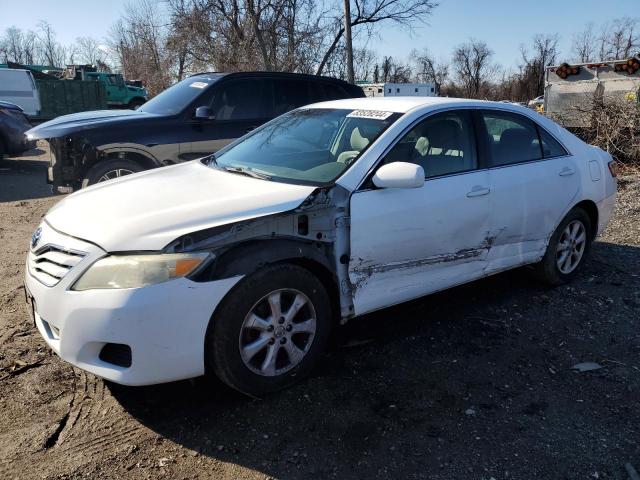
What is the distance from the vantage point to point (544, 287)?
4.72 metres

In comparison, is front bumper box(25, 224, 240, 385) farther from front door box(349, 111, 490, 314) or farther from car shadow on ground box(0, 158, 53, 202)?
car shadow on ground box(0, 158, 53, 202)

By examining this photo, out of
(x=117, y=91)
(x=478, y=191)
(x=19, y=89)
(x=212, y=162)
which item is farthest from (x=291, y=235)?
(x=117, y=91)

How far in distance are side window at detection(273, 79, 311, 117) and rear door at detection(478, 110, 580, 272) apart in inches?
146

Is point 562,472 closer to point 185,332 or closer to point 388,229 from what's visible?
point 388,229

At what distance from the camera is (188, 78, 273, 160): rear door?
6.64 meters

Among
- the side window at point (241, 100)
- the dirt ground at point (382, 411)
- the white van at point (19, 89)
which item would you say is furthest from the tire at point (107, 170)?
the white van at point (19, 89)

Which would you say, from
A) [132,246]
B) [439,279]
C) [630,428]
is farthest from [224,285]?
[630,428]

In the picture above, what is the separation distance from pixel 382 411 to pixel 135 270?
148 cm

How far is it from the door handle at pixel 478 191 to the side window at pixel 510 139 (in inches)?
10.3

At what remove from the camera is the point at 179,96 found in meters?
6.90

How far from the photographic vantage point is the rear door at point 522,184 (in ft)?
13.1

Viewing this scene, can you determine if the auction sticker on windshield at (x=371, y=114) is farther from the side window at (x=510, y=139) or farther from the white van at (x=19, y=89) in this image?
the white van at (x=19, y=89)

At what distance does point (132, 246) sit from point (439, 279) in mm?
2050

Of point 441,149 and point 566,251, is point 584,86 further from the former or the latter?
Answer: point 441,149
